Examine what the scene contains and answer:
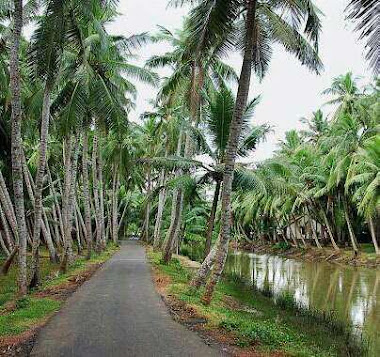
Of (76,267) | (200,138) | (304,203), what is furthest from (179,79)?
(304,203)

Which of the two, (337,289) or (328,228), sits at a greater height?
(328,228)

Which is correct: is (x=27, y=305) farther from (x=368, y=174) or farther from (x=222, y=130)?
(x=368, y=174)

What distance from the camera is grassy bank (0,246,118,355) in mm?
8551

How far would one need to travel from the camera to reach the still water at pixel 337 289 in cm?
1405

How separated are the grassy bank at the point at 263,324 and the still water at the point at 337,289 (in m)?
0.90

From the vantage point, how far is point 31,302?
11.3 m

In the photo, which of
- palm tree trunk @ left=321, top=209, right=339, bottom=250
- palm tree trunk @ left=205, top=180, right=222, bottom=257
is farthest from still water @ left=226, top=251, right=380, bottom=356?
palm tree trunk @ left=321, top=209, right=339, bottom=250

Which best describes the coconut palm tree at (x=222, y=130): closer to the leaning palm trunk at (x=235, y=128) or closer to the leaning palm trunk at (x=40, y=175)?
the leaning palm trunk at (x=235, y=128)

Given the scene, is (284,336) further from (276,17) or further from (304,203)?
(304,203)

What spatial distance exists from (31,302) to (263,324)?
537 centimetres

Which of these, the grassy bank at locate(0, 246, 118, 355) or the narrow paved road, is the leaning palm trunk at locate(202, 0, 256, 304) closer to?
the narrow paved road

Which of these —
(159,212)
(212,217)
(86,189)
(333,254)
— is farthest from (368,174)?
(86,189)

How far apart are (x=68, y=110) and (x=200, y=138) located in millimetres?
4996

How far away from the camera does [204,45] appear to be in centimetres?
1196
